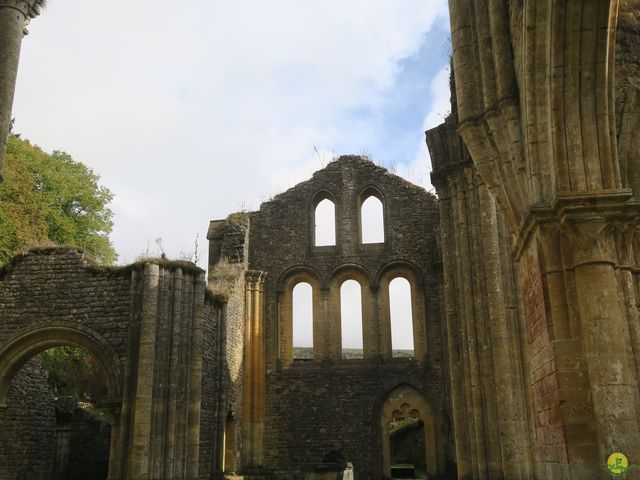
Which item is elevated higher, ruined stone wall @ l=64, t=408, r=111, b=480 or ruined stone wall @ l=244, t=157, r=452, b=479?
ruined stone wall @ l=244, t=157, r=452, b=479

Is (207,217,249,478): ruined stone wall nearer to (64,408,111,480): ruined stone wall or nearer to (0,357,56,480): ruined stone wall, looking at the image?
(64,408,111,480): ruined stone wall

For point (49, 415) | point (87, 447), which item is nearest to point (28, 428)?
point (49, 415)

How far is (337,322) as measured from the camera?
17969 millimetres

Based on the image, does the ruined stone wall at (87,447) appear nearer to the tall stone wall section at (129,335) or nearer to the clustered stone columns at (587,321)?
the tall stone wall section at (129,335)

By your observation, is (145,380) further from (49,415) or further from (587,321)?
(587,321)

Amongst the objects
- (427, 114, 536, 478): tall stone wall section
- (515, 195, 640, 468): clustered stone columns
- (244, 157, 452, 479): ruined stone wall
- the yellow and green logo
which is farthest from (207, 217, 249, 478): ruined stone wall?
the yellow and green logo

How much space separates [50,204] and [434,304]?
11.9m

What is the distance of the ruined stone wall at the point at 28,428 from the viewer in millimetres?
13219

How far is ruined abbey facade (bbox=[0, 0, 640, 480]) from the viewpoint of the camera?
4598 millimetres

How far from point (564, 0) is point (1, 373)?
35.7 ft

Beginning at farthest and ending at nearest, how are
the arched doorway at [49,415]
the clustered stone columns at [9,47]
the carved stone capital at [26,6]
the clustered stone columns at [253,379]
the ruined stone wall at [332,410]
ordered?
the clustered stone columns at [253,379] < the ruined stone wall at [332,410] < the arched doorway at [49,415] < the carved stone capital at [26,6] < the clustered stone columns at [9,47]

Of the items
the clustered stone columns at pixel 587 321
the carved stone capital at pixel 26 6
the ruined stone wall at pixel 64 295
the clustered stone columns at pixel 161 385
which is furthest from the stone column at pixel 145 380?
the clustered stone columns at pixel 587 321

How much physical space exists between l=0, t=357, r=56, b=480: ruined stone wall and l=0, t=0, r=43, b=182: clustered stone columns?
8.84m

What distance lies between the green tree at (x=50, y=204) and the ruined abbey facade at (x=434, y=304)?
492 cm
